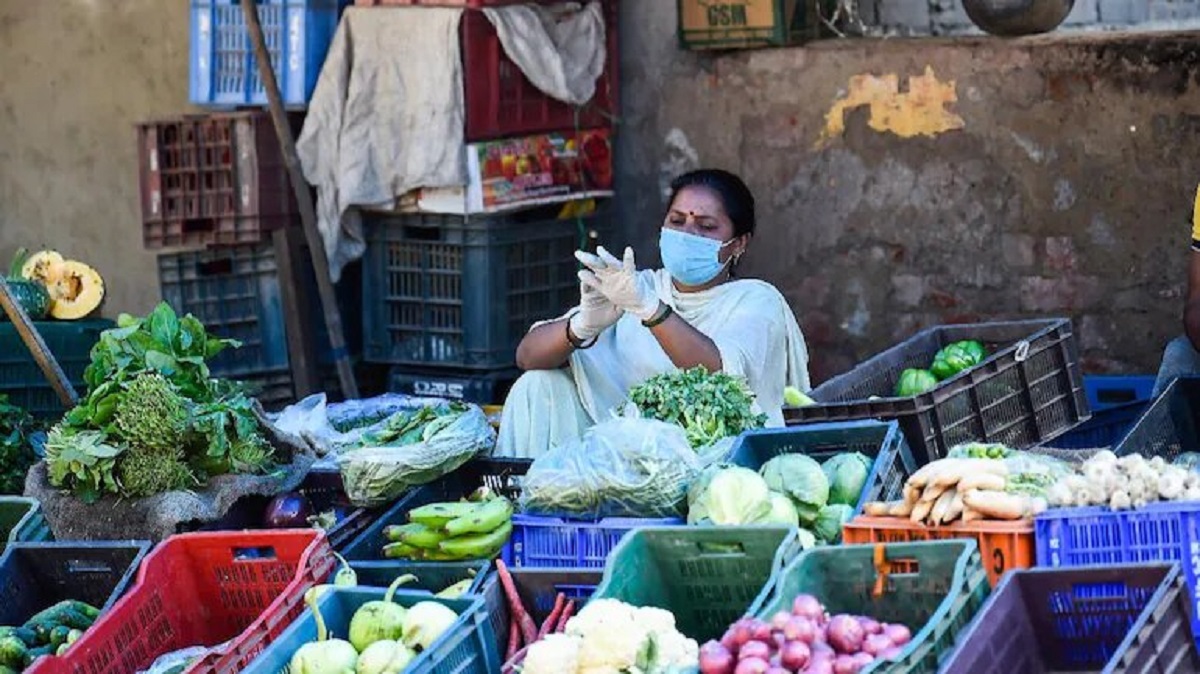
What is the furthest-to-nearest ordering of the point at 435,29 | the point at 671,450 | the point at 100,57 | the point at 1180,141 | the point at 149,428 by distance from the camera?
the point at 100,57 → the point at 435,29 → the point at 1180,141 → the point at 149,428 → the point at 671,450

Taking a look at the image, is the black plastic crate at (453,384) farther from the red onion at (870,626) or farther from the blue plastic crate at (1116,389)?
the red onion at (870,626)

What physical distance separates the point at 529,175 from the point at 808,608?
15.5 feet

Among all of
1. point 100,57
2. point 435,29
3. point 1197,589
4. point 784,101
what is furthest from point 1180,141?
point 100,57

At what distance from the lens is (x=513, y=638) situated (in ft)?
15.3

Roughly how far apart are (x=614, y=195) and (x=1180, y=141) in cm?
253

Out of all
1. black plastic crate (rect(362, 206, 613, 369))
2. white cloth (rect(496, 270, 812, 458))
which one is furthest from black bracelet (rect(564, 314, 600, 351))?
black plastic crate (rect(362, 206, 613, 369))

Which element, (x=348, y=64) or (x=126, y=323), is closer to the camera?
(x=126, y=323)

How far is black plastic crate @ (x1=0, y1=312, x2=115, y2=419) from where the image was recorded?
8086 millimetres

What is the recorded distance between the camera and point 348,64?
8.76 m

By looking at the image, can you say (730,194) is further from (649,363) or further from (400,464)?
(400,464)

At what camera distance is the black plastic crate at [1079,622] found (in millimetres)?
4031

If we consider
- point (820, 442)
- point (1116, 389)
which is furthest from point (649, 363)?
point (1116, 389)

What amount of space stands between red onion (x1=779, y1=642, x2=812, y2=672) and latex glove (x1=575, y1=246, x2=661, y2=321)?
2024mm

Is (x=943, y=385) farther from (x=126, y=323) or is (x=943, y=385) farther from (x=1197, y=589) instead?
(x=126, y=323)
